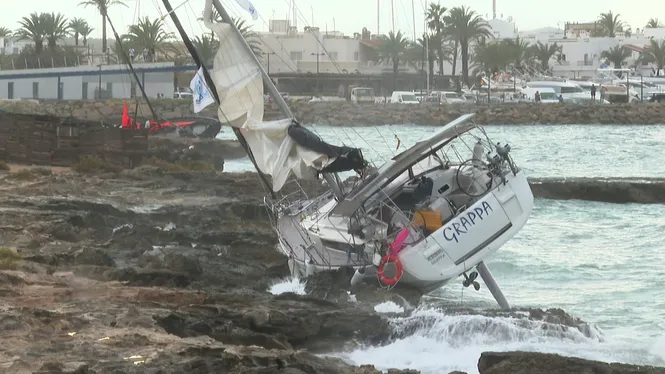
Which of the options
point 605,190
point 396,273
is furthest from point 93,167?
point 396,273

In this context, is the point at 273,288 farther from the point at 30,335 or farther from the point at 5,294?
the point at 30,335

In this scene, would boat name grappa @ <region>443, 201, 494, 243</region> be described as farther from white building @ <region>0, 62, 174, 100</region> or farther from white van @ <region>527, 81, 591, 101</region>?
white van @ <region>527, 81, 591, 101</region>

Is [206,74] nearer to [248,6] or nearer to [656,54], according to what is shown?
[248,6]

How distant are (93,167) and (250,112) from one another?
56.6 ft

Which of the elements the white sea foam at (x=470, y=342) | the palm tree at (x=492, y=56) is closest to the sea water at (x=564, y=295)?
the white sea foam at (x=470, y=342)

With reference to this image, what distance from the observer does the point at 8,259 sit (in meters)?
19.3

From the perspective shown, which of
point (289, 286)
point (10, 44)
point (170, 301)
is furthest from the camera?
point (10, 44)

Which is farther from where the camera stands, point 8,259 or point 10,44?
point 10,44

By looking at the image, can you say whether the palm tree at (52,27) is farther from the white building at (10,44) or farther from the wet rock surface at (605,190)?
the wet rock surface at (605,190)

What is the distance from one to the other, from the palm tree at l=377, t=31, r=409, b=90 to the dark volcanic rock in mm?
103354

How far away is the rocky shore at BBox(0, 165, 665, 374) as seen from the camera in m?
13.2

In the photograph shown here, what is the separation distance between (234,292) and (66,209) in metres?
9.19

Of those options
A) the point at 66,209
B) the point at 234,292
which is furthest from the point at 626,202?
the point at 234,292

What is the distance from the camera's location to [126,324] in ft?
49.1
